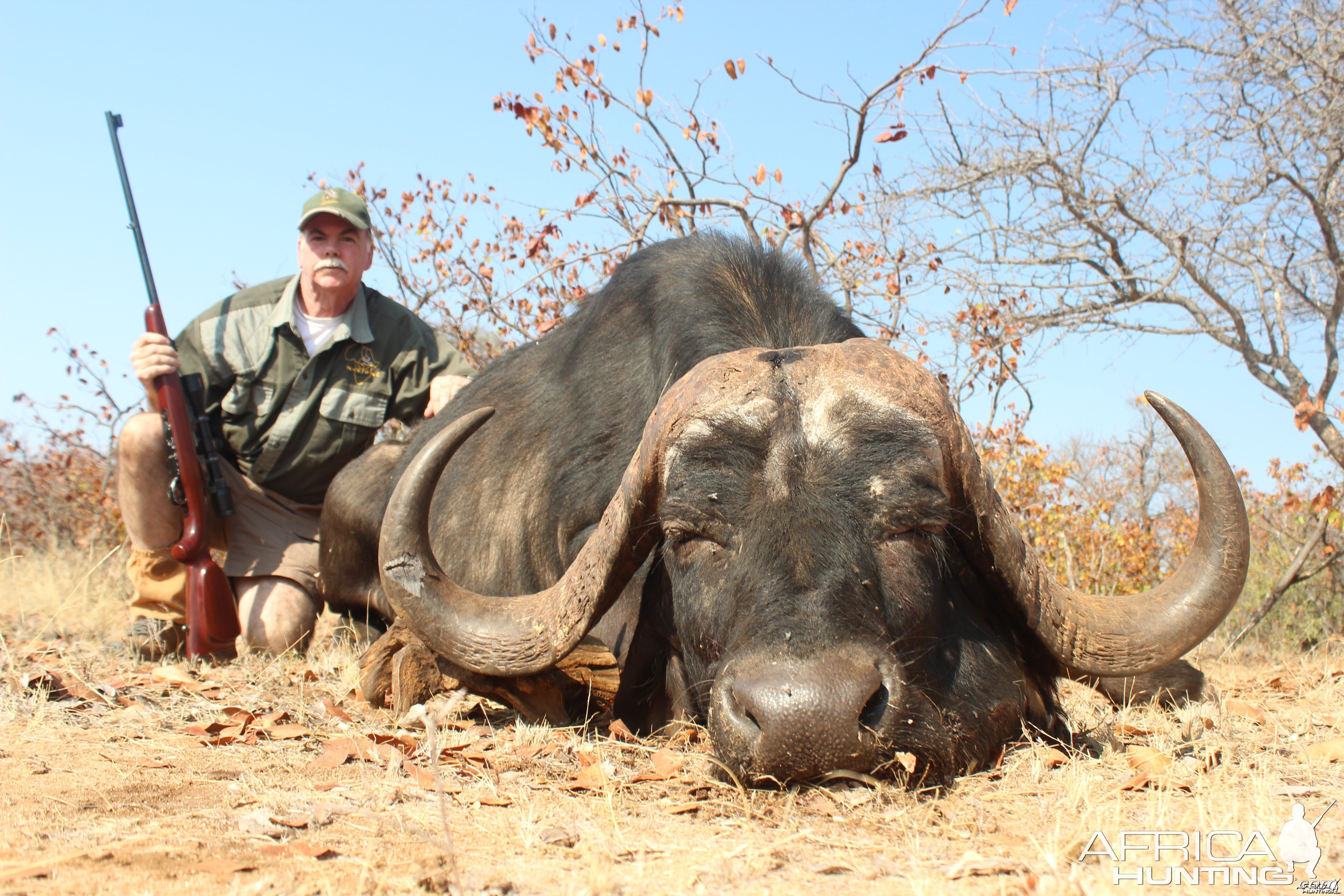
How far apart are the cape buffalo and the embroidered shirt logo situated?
2.87 metres

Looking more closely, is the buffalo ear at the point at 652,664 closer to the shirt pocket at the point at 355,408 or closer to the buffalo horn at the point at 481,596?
the buffalo horn at the point at 481,596

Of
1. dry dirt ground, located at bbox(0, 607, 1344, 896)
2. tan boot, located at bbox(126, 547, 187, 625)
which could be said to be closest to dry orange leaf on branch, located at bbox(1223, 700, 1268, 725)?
dry dirt ground, located at bbox(0, 607, 1344, 896)

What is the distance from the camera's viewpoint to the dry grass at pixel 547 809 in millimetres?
2002

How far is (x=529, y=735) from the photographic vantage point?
11.5 feet

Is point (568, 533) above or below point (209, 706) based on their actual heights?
above

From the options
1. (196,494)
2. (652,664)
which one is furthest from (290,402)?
(652,664)

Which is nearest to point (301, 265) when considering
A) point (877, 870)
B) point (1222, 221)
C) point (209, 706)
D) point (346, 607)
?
point (346, 607)

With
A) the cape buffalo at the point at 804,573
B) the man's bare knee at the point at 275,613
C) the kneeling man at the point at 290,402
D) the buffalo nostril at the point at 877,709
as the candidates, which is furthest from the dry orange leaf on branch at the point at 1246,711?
the man's bare knee at the point at 275,613

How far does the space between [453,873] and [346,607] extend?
4.08m

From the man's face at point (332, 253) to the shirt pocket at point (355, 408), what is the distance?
68 cm

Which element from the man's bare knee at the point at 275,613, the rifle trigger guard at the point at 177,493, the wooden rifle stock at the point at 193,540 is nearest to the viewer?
the wooden rifle stock at the point at 193,540

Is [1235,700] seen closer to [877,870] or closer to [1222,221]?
[877,870]

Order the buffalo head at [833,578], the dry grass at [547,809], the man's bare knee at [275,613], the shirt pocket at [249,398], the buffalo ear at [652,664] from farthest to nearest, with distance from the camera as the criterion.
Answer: the shirt pocket at [249,398] → the man's bare knee at [275,613] → the buffalo ear at [652,664] → the buffalo head at [833,578] → the dry grass at [547,809]

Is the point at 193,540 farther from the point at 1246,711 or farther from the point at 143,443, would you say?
the point at 1246,711
